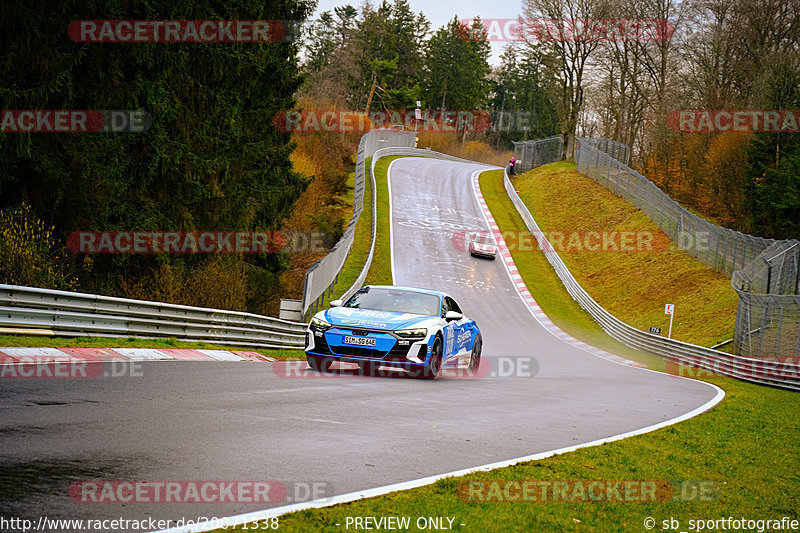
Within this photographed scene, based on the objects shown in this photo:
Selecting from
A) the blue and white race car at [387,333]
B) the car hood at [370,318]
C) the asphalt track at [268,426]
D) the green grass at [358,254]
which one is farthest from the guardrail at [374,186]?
the asphalt track at [268,426]

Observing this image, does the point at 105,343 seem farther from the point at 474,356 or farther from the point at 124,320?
the point at 474,356

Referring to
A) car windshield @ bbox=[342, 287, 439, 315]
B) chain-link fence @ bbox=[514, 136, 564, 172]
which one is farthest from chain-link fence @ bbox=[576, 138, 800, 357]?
chain-link fence @ bbox=[514, 136, 564, 172]

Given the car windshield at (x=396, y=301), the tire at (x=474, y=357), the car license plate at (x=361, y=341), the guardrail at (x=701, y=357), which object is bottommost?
the guardrail at (x=701, y=357)

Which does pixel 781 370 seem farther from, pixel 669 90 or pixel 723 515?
pixel 669 90

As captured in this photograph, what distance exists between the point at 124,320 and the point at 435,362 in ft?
19.1

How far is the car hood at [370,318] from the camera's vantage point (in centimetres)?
1326

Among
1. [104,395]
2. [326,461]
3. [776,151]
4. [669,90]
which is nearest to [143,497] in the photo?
[326,461]

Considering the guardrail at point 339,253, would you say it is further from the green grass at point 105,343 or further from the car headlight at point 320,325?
the car headlight at point 320,325

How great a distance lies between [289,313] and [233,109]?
960cm

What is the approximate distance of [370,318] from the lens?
1356 centimetres

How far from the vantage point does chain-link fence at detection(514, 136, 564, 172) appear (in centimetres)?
7419

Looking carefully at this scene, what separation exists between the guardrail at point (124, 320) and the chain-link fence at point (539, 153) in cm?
5696

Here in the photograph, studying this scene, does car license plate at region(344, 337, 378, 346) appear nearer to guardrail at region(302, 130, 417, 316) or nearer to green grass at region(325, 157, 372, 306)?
guardrail at region(302, 130, 417, 316)

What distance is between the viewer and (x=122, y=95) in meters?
20.9
